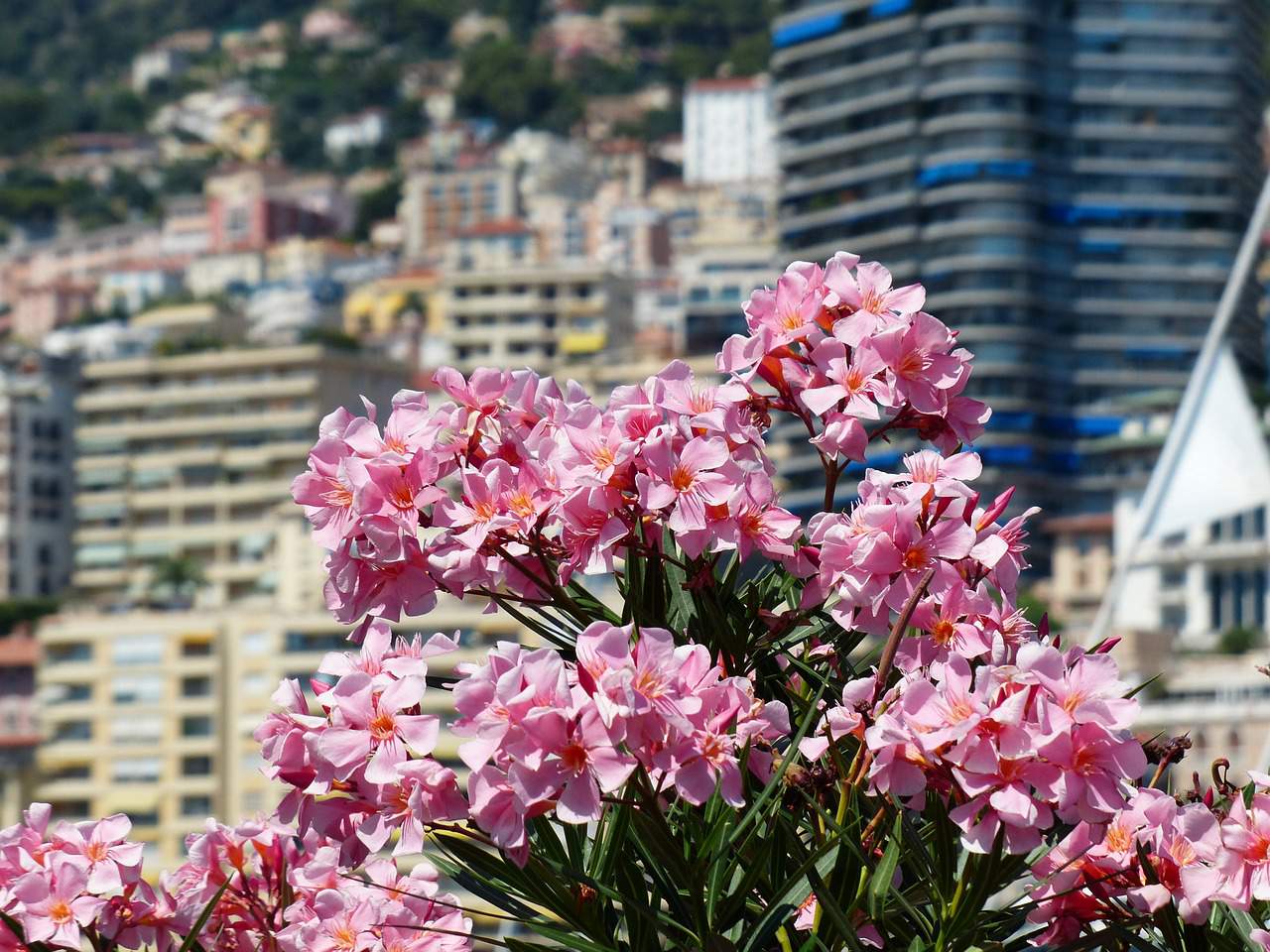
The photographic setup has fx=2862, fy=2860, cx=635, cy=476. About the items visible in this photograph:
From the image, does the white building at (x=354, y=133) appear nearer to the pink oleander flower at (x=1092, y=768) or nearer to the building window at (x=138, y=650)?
the building window at (x=138, y=650)

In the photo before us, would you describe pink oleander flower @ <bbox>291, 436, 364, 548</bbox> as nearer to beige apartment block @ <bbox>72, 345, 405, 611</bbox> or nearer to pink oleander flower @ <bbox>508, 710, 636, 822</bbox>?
pink oleander flower @ <bbox>508, 710, 636, 822</bbox>

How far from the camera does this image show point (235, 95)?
187500mm

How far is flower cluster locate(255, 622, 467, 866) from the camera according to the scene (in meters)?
3.67

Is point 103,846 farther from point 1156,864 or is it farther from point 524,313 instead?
point 524,313

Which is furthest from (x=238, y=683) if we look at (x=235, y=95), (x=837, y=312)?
(x=235, y=95)

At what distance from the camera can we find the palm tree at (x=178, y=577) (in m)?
102

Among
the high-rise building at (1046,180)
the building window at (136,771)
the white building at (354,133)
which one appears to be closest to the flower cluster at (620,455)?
the building window at (136,771)

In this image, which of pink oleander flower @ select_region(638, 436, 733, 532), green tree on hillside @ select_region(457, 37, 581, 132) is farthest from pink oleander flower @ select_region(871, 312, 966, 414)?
green tree on hillside @ select_region(457, 37, 581, 132)

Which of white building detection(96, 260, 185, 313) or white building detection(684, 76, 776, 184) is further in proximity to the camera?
white building detection(684, 76, 776, 184)

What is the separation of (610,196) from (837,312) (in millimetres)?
146197

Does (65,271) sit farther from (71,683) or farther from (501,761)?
(501,761)

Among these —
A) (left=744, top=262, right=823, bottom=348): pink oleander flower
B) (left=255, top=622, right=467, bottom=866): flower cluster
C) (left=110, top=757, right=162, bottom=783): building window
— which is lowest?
(left=110, top=757, right=162, bottom=783): building window

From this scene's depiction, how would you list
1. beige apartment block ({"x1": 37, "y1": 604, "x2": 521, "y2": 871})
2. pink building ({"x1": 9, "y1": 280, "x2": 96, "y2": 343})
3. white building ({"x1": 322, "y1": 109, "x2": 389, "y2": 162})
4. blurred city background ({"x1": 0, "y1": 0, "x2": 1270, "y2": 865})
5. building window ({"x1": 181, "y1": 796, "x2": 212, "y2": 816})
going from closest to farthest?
beige apartment block ({"x1": 37, "y1": 604, "x2": 521, "y2": 871}) → building window ({"x1": 181, "y1": 796, "x2": 212, "y2": 816}) → blurred city background ({"x1": 0, "y1": 0, "x2": 1270, "y2": 865}) → pink building ({"x1": 9, "y1": 280, "x2": 96, "y2": 343}) → white building ({"x1": 322, "y1": 109, "x2": 389, "y2": 162})

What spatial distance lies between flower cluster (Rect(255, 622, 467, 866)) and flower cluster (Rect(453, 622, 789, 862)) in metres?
0.20
